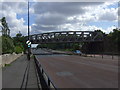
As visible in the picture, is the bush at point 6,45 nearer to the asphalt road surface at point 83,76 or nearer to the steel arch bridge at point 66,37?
the asphalt road surface at point 83,76

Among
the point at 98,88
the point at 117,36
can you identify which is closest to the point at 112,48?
the point at 117,36

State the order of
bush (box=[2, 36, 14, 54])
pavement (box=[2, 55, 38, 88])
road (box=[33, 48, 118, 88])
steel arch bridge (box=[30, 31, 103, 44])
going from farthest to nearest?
steel arch bridge (box=[30, 31, 103, 44])
bush (box=[2, 36, 14, 54])
pavement (box=[2, 55, 38, 88])
road (box=[33, 48, 118, 88])

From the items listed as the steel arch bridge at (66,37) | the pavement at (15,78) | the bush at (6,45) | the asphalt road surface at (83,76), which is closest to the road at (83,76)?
the asphalt road surface at (83,76)

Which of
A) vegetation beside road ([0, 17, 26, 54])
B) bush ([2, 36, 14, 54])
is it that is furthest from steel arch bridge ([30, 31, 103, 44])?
bush ([2, 36, 14, 54])

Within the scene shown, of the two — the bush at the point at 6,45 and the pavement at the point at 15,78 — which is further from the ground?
the bush at the point at 6,45

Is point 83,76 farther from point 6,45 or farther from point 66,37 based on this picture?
point 66,37

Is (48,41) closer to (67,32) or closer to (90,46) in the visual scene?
(67,32)

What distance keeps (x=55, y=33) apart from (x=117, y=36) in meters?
53.6

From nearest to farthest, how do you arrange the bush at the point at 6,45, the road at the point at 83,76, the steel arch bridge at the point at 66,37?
the road at the point at 83,76, the bush at the point at 6,45, the steel arch bridge at the point at 66,37

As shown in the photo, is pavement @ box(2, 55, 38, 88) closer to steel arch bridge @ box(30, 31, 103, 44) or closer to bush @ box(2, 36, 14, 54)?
bush @ box(2, 36, 14, 54)

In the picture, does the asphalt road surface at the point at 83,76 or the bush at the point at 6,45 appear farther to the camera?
the bush at the point at 6,45

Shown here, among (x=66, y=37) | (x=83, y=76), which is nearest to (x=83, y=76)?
(x=83, y=76)

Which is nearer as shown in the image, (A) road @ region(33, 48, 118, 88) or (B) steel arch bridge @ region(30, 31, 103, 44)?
(A) road @ region(33, 48, 118, 88)

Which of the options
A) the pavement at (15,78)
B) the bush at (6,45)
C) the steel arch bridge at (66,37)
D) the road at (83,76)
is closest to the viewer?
the road at (83,76)
